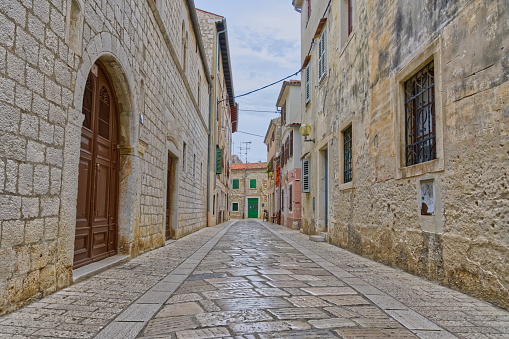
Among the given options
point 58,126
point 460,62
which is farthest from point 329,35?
point 58,126

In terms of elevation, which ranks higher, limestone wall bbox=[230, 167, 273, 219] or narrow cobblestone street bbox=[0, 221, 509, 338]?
limestone wall bbox=[230, 167, 273, 219]

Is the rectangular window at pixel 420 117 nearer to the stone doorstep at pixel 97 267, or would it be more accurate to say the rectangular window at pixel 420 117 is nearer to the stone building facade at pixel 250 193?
the stone doorstep at pixel 97 267

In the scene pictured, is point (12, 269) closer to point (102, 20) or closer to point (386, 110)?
point (102, 20)

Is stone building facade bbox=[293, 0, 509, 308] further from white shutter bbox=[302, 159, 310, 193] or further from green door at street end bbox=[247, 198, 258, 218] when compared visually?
green door at street end bbox=[247, 198, 258, 218]

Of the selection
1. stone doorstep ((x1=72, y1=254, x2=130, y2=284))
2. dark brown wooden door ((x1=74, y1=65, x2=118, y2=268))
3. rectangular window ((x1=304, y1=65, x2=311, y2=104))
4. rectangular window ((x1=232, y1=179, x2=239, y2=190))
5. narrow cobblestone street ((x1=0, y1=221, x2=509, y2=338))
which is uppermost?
rectangular window ((x1=304, y1=65, x2=311, y2=104))

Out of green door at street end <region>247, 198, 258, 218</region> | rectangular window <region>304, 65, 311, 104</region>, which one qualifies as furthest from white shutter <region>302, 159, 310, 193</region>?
green door at street end <region>247, 198, 258, 218</region>

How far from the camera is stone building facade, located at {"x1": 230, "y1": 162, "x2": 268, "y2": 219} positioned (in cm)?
4456

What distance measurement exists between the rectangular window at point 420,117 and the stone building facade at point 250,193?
1539 inches

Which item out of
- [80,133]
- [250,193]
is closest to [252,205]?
[250,193]

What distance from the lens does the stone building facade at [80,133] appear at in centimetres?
303

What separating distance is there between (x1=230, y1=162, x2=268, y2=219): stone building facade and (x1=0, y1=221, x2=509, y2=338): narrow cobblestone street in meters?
39.5

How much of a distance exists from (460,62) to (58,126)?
13.1ft

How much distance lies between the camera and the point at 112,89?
5809mm

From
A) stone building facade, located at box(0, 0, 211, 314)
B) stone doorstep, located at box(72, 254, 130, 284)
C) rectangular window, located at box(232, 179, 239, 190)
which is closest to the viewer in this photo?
stone building facade, located at box(0, 0, 211, 314)
